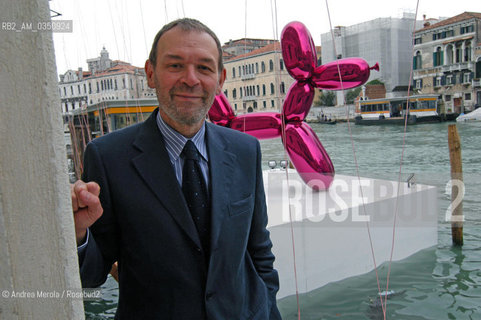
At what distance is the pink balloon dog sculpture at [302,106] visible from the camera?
15.3ft

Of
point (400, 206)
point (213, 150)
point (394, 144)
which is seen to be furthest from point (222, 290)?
point (394, 144)

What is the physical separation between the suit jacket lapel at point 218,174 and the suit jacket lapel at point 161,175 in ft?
0.21

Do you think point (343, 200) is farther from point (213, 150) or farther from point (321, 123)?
point (321, 123)

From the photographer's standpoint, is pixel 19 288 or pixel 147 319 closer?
pixel 19 288

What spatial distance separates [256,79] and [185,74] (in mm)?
42981

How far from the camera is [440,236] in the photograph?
6.76 metres

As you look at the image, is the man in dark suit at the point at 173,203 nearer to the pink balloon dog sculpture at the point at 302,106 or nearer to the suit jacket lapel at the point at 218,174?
the suit jacket lapel at the point at 218,174

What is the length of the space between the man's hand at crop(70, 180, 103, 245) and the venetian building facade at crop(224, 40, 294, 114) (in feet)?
129

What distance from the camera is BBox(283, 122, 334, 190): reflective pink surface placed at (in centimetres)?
489

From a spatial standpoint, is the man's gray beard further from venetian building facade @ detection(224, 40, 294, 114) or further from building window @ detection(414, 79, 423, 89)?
building window @ detection(414, 79, 423, 89)

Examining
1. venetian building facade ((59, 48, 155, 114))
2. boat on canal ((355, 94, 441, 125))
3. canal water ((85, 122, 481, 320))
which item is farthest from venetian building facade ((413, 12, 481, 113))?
canal water ((85, 122, 481, 320))

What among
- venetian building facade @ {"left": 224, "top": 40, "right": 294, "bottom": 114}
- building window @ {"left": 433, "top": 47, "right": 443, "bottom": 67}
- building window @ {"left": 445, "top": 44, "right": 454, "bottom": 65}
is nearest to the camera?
building window @ {"left": 445, "top": 44, "right": 454, "bottom": 65}

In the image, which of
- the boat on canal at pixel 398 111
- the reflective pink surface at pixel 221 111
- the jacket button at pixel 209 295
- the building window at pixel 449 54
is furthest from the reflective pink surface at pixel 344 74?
the building window at pixel 449 54

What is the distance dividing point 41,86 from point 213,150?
0.65m
